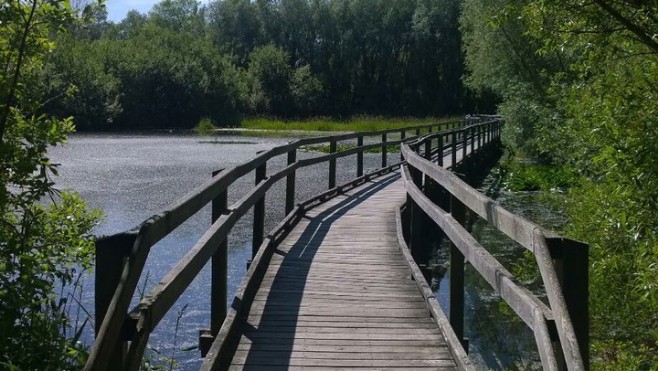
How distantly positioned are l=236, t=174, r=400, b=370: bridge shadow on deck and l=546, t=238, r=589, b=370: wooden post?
6.44ft

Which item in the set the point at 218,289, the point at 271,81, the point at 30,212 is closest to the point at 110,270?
the point at 218,289

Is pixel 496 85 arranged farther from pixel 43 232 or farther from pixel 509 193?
pixel 43 232

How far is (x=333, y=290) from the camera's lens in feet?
20.8

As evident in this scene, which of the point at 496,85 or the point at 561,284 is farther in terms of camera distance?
the point at 496,85

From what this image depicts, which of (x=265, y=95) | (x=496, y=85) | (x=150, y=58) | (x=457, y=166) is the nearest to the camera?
(x=457, y=166)

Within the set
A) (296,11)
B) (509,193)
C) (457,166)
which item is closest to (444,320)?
(457,166)

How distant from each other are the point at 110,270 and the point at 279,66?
67146 millimetres

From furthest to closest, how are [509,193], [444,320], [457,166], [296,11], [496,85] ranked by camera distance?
1. [296,11]
2. [496,85]
3. [509,193]
4. [457,166]
5. [444,320]

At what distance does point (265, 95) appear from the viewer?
68.1 metres

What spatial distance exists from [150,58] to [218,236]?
58979 millimetres

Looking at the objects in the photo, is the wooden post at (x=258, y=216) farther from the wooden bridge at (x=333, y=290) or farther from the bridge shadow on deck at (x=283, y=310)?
the bridge shadow on deck at (x=283, y=310)

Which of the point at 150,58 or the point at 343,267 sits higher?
the point at 150,58

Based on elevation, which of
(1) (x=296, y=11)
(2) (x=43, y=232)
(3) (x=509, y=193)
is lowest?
(3) (x=509, y=193)

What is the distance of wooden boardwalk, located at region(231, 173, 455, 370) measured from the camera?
183 inches
